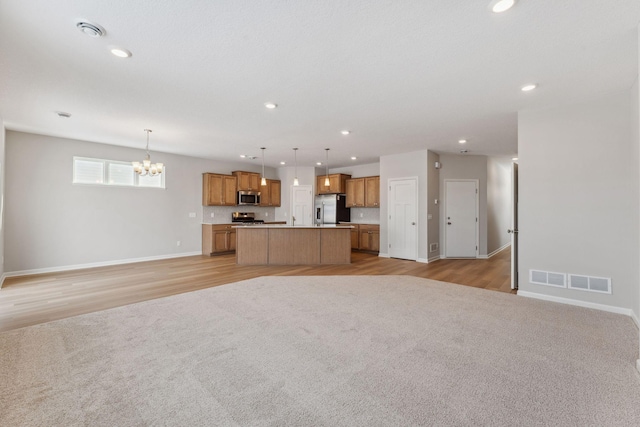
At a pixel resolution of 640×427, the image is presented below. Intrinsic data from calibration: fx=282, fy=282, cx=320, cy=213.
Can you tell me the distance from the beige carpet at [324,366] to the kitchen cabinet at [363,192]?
504cm

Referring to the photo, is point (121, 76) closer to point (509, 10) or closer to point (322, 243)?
point (509, 10)

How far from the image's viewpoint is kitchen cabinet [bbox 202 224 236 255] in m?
7.87

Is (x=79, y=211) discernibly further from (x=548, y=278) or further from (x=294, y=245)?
(x=548, y=278)

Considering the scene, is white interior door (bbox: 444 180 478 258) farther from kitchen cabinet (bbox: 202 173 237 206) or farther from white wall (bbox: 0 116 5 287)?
white wall (bbox: 0 116 5 287)

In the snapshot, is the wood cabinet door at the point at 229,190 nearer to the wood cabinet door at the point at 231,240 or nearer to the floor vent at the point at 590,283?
the wood cabinet door at the point at 231,240

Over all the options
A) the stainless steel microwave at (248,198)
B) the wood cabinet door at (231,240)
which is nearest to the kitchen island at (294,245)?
the wood cabinet door at (231,240)

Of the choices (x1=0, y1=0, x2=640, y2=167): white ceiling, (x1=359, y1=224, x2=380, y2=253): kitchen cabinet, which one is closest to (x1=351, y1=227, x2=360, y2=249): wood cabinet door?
(x1=359, y1=224, x2=380, y2=253): kitchen cabinet

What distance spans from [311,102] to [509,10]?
93.6 inches

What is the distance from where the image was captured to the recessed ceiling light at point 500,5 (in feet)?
6.56

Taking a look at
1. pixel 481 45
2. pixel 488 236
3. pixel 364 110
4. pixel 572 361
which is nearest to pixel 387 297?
pixel 572 361

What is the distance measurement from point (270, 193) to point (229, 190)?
4.82 ft

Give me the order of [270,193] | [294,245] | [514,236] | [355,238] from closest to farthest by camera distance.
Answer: [514,236], [294,245], [355,238], [270,193]

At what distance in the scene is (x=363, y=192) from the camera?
8734 millimetres

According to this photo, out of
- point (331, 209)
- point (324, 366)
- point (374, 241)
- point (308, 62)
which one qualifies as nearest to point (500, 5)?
point (308, 62)
